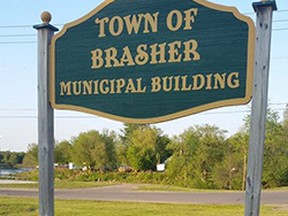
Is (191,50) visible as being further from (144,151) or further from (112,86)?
(144,151)

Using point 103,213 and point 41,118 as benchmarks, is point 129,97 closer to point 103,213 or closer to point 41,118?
point 41,118

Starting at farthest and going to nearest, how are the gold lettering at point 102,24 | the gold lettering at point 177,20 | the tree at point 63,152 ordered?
the tree at point 63,152 → the gold lettering at point 102,24 → the gold lettering at point 177,20

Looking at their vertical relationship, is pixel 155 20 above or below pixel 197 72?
above

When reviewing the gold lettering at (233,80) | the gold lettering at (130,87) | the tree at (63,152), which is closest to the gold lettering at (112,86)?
the gold lettering at (130,87)

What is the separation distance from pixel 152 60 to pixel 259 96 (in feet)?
2.57

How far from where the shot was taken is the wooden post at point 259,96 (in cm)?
224

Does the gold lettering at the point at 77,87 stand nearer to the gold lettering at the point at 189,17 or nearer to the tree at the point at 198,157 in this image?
the gold lettering at the point at 189,17

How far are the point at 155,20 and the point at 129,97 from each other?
1.92ft

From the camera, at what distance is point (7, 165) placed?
60375 mm

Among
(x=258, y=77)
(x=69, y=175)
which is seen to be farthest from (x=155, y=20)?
(x=69, y=175)

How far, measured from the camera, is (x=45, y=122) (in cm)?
289

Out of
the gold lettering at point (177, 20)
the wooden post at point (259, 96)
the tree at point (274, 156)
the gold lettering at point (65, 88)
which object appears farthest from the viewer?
the tree at point (274, 156)

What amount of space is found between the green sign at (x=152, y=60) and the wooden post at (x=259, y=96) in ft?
0.17

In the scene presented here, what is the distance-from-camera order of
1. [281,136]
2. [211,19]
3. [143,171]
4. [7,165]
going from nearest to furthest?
1. [211,19]
2. [281,136]
3. [143,171]
4. [7,165]
